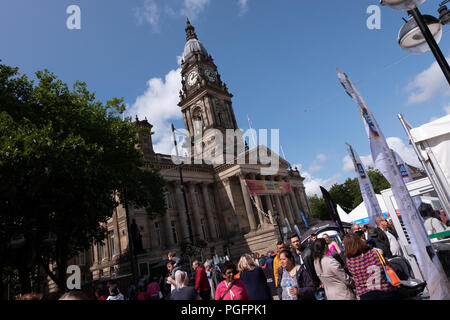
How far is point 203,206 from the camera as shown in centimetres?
3909

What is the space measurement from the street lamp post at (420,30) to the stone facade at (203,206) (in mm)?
17878

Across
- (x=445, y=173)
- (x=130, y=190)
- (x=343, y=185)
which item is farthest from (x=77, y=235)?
(x=343, y=185)

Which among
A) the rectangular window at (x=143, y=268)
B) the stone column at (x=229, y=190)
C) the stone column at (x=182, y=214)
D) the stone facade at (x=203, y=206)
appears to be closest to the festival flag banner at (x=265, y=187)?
the stone facade at (x=203, y=206)

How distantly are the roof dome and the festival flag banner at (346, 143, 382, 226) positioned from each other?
48.2 metres

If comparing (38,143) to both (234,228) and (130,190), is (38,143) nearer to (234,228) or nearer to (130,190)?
(130,190)

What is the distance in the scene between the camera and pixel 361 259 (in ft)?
13.3

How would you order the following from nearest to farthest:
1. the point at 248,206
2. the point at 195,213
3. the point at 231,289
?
the point at 231,289
the point at 195,213
the point at 248,206

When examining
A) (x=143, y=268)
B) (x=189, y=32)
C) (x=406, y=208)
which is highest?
(x=189, y=32)

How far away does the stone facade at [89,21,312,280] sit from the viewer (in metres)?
29.2

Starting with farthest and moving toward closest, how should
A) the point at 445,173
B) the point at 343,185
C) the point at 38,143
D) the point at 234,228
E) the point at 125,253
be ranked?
the point at 343,185, the point at 234,228, the point at 125,253, the point at 38,143, the point at 445,173

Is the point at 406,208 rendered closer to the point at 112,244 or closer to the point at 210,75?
the point at 112,244

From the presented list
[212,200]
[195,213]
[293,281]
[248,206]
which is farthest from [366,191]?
[212,200]

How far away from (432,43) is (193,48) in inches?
2164
